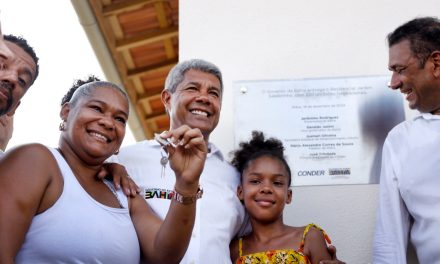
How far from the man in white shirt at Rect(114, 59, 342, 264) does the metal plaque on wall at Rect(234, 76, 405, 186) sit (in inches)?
15.5

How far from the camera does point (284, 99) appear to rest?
9.50ft

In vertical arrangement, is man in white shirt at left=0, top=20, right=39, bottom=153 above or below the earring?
above

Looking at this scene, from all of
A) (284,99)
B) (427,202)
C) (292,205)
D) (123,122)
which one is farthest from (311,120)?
(123,122)

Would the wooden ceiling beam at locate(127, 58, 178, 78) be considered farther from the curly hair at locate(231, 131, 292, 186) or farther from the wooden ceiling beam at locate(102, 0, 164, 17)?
the curly hair at locate(231, 131, 292, 186)

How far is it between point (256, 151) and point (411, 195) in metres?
0.70

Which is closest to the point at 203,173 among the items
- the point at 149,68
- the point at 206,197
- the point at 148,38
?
→ the point at 206,197

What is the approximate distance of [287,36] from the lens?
9.98ft

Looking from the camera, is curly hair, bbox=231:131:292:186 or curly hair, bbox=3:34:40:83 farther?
curly hair, bbox=231:131:292:186

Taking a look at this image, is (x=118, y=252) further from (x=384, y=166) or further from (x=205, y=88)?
(x=384, y=166)

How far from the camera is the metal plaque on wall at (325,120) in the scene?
2.77 m

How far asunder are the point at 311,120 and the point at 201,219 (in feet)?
3.01

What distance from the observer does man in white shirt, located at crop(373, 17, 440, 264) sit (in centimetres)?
215

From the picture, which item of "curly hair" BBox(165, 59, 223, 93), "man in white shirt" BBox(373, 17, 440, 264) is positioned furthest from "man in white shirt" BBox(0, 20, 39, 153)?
"man in white shirt" BBox(373, 17, 440, 264)

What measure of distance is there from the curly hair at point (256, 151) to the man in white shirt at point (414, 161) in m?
0.47
